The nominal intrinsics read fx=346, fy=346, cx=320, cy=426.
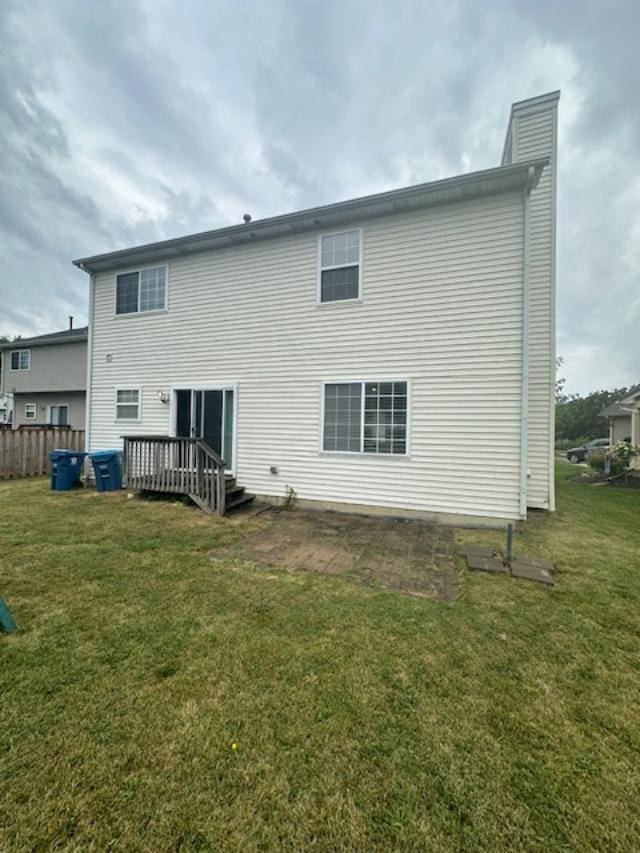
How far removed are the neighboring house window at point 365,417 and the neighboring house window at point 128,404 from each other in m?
5.46

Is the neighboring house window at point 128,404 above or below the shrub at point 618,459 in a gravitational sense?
above

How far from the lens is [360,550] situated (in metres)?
5.16

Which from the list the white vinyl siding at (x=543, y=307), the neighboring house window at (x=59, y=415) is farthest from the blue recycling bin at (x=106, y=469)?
the neighboring house window at (x=59, y=415)

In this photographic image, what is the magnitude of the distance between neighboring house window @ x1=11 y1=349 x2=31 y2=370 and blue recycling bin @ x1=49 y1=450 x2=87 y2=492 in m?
15.1

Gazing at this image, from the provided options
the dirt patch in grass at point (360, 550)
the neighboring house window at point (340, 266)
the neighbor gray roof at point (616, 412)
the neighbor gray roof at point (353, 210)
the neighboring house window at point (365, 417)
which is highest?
the neighbor gray roof at point (353, 210)

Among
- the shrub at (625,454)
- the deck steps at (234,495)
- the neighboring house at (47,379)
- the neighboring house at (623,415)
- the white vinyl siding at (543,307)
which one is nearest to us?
the deck steps at (234,495)

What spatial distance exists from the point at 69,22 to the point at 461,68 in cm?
→ 996

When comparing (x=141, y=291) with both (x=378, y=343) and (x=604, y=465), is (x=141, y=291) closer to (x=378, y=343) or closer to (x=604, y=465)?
(x=378, y=343)

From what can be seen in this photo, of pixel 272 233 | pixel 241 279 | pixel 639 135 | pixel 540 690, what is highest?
pixel 639 135

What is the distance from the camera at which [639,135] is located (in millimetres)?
10914

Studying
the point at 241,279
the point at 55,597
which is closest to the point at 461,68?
the point at 241,279

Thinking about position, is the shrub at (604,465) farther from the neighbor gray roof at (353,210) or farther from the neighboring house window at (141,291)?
the neighboring house window at (141,291)

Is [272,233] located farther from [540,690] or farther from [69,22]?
[540,690]

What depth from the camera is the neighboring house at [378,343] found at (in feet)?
20.8
